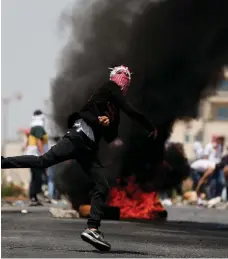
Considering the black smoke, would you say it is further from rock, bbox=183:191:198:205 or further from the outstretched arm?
rock, bbox=183:191:198:205

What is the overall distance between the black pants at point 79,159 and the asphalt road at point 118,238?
0.38 meters

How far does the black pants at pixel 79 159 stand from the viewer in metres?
9.22

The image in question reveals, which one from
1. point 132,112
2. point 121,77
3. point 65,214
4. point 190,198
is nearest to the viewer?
point 132,112

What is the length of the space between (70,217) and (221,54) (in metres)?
2.91

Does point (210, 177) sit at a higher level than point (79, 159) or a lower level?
higher

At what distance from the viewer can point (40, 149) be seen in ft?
57.3

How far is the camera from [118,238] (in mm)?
10484

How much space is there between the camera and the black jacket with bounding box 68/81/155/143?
9211mm

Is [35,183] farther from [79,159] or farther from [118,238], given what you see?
[79,159]

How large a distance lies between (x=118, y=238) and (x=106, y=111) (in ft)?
5.65

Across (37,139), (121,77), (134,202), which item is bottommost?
(134,202)

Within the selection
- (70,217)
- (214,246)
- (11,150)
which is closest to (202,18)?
(70,217)

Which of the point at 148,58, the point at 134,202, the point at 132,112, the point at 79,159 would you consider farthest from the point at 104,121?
the point at 134,202

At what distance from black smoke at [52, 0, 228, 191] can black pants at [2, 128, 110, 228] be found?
4390mm
